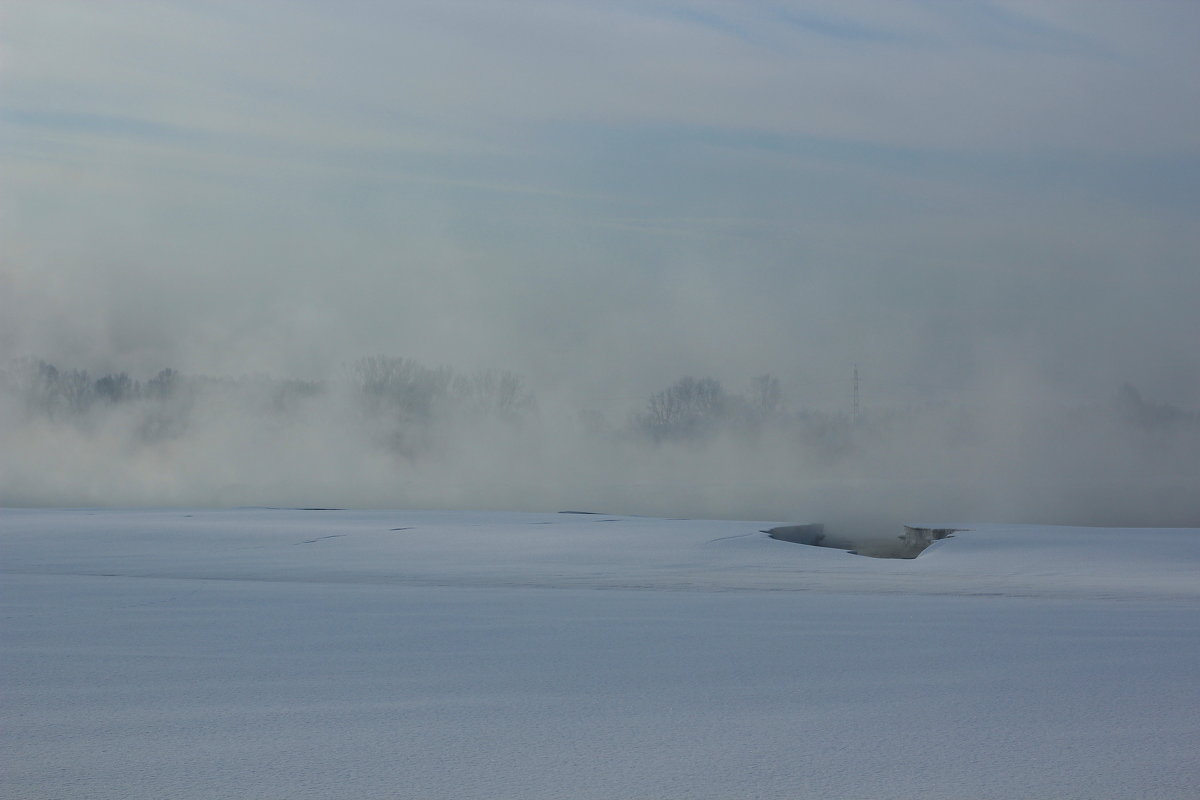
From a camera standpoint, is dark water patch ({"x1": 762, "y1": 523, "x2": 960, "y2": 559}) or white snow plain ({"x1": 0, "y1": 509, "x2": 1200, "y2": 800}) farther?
dark water patch ({"x1": 762, "y1": 523, "x2": 960, "y2": 559})

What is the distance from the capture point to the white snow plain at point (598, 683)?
13.5 feet

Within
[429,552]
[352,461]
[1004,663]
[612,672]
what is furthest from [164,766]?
[352,461]

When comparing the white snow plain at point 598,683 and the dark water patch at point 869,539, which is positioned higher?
the white snow plain at point 598,683

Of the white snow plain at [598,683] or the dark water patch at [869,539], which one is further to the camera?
the dark water patch at [869,539]

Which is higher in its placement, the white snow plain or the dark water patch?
the white snow plain

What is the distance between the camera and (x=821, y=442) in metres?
89.3

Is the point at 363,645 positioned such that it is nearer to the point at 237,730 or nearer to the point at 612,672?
the point at 612,672

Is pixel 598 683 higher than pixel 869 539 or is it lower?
higher

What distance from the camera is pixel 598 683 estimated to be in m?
5.80

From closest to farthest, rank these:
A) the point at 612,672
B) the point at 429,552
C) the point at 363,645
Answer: the point at 612,672 < the point at 363,645 < the point at 429,552

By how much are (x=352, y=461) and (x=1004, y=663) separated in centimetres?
6957

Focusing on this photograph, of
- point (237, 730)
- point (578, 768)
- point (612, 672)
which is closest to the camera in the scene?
point (578, 768)

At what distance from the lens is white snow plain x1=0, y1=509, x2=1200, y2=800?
4.11 meters

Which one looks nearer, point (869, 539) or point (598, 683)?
point (598, 683)
